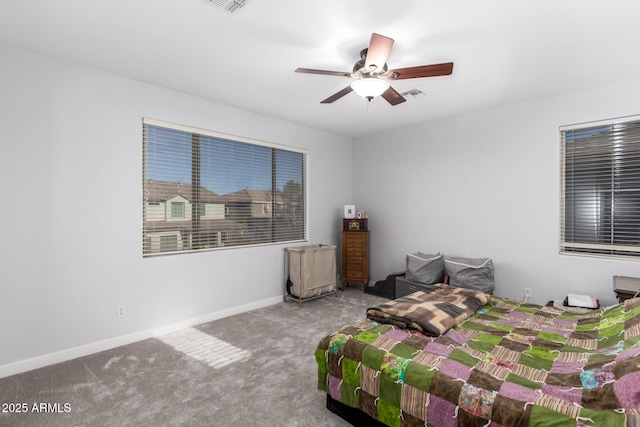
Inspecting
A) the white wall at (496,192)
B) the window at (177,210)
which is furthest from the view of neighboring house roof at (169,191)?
the white wall at (496,192)

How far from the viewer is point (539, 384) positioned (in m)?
1.55

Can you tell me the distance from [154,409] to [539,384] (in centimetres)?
235

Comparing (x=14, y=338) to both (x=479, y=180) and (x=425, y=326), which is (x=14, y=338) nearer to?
(x=425, y=326)

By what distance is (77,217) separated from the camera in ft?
9.76

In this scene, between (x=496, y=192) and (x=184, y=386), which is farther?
(x=496, y=192)

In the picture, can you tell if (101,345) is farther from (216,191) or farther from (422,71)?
(422,71)

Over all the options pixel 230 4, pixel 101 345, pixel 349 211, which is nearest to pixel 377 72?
pixel 230 4

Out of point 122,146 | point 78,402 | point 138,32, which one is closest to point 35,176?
point 122,146

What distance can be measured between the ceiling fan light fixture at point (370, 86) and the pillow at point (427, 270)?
2717mm

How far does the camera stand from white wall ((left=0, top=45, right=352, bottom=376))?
267cm

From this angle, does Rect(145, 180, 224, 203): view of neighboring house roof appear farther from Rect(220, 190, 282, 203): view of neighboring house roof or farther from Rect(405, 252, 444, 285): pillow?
Rect(405, 252, 444, 285): pillow

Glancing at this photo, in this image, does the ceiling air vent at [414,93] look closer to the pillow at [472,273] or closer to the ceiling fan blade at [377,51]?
the ceiling fan blade at [377,51]

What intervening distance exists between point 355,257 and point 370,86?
3.34m

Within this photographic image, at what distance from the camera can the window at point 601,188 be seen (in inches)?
133
